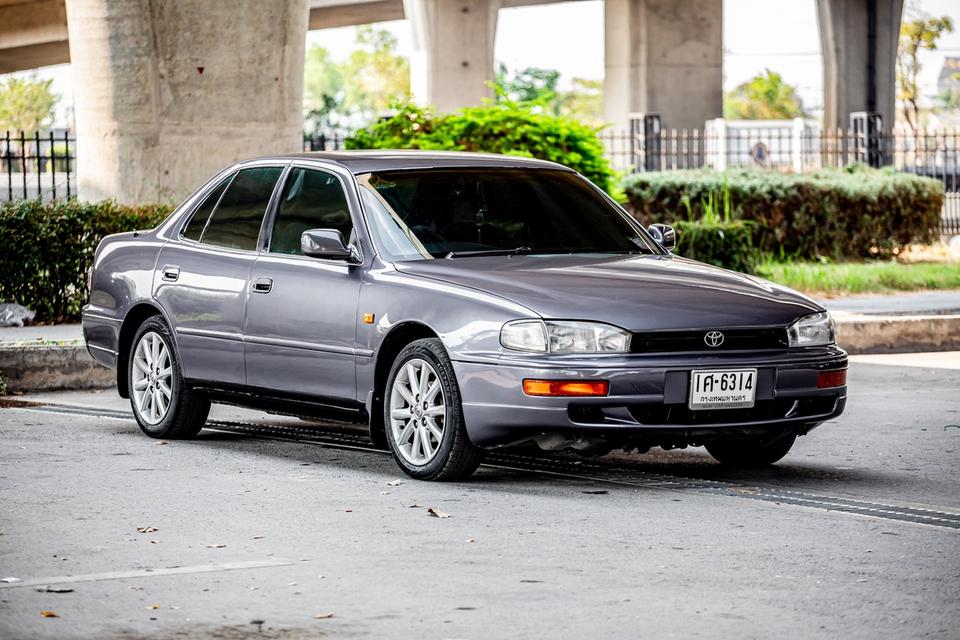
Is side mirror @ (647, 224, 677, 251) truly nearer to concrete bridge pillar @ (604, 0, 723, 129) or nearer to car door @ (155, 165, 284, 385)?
car door @ (155, 165, 284, 385)

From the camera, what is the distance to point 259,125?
16.4 m

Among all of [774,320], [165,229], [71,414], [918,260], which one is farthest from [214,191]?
[918,260]

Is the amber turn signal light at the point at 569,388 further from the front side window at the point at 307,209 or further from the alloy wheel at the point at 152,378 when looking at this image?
the alloy wheel at the point at 152,378

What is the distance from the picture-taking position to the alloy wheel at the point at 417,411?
26.1ft

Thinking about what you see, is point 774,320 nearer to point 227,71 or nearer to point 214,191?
point 214,191

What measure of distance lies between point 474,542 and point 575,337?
1.32 m

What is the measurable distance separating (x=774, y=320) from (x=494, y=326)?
1.28 metres

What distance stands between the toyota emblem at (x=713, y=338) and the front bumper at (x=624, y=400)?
0.06 m

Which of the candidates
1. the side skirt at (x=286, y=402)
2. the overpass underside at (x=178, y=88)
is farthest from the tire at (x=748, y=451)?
the overpass underside at (x=178, y=88)

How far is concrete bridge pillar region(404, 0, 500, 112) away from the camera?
41375mm

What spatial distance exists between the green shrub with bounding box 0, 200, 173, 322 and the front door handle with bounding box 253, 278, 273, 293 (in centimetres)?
608

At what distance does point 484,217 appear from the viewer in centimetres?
872


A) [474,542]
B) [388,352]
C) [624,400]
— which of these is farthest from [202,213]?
[474,542]

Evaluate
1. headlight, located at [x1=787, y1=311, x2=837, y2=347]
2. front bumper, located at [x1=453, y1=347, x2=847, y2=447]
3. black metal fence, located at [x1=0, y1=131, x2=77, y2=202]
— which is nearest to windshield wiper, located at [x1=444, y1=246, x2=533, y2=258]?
front bumper, located at [x1=453, y1=347, x2=847, y2=447]
